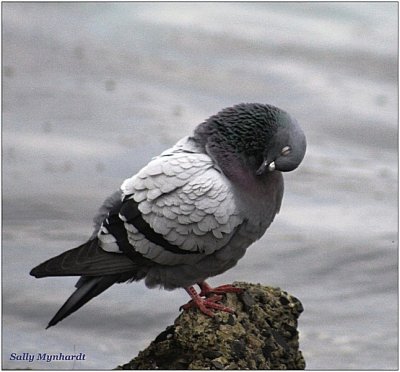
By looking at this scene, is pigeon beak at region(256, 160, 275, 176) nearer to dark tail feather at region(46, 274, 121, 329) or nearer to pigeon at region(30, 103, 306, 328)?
pigeon at region(30, 103, 306, 328)

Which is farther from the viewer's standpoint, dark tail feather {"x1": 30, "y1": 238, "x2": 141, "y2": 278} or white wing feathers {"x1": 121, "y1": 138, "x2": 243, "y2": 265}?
dark tail feather {"x1": 30, "y1": 238, "x2": 141, "y2": 278}

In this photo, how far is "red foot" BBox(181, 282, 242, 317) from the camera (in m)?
7.43

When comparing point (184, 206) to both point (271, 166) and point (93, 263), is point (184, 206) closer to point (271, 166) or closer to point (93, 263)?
point (271, 166)

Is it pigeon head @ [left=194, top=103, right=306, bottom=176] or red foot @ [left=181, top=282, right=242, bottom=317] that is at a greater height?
pigeon head @ [left=194, top=103, right=306, bottom=176]

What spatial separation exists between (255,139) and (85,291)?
5.43 feet

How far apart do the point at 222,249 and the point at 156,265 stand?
0.50 m

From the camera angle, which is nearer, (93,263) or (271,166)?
(271,166)

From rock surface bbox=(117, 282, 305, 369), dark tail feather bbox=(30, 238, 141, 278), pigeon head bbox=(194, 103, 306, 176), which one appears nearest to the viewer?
rock surface bbox=(117, 282, 305, 369)

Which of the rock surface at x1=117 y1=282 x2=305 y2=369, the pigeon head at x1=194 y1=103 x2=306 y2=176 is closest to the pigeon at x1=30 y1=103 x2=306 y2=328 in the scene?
the pigeon head at x1=194 y1=103 x2=306 y2=176

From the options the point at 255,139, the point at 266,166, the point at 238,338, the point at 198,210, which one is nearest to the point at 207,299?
the point at 238,338

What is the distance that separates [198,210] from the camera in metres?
7.51

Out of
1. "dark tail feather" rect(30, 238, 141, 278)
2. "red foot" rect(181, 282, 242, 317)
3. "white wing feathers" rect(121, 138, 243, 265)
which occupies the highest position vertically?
"white wing feathers" rect(121, 138, 243, 265)

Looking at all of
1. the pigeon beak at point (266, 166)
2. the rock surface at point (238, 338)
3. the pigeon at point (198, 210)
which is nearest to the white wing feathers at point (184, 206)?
the pigeon at point (198, 210)

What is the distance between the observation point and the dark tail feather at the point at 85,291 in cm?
767
